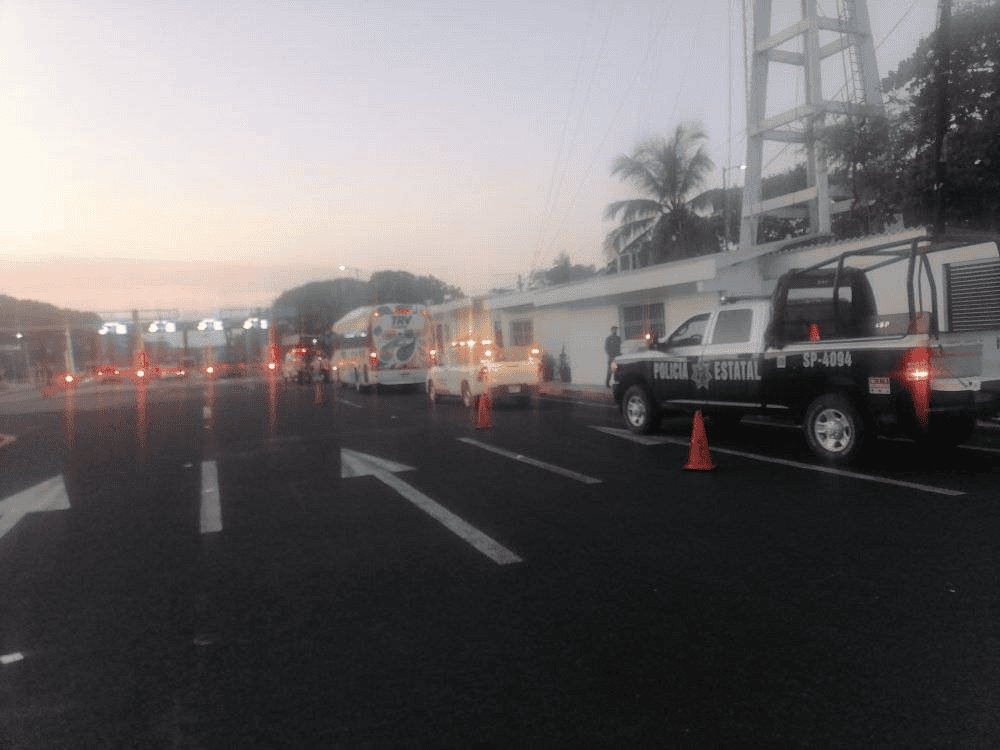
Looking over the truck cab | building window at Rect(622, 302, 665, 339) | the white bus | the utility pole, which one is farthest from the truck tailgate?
the white bus

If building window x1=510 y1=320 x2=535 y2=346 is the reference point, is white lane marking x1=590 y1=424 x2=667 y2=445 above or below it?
below

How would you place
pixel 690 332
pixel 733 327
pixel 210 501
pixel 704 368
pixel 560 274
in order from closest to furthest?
pixel 210 501 → pixel 733 327 → pixel 704 368 → pixel 690 332 → pixel 560 274

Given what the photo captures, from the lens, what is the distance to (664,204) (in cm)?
3462

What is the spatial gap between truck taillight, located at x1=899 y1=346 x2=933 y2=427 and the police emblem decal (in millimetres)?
3162

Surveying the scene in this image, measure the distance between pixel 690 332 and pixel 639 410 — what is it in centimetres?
147

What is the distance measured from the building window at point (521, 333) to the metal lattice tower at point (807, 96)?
1164 cm

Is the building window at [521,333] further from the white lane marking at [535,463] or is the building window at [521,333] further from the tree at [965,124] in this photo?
the white lane marking at [535,463]

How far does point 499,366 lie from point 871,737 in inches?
664

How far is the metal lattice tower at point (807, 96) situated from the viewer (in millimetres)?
23922

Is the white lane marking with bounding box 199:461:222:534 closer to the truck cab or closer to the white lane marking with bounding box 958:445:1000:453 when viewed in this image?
the truck cab

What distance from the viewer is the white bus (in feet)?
98.2

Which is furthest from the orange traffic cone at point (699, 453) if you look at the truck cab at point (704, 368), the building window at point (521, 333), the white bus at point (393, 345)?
the building window at point (521, 333)

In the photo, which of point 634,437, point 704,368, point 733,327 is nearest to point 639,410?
point 634,437

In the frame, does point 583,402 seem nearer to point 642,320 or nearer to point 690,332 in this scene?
point 642,320
